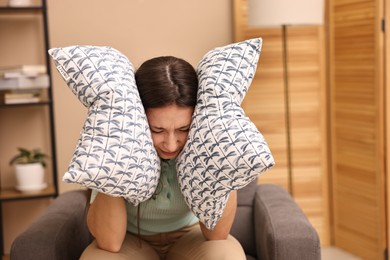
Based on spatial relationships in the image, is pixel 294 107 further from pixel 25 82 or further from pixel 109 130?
pixel 109 130

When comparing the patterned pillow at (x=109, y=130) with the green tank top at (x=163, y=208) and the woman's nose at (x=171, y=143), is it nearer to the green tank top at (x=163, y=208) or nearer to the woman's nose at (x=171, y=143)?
the woman's nose at (x=171, y=143)

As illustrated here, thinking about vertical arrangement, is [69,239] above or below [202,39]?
below

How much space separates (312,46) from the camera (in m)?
3.92

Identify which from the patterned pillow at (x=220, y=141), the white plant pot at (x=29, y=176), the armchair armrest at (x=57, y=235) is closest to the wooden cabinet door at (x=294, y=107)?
the white plant pot at (x=29, y=176)

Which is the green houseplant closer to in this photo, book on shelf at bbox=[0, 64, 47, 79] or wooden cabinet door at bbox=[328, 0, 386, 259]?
book on shelf at bbox=[0, 64, 47, 79]

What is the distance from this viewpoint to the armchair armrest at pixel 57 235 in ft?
6.97

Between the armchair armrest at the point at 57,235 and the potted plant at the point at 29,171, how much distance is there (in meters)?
1.06

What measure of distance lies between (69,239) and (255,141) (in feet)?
2.66

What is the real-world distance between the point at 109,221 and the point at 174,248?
0.25 metres

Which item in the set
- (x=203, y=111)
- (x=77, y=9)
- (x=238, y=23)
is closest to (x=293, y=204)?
(x=203, y=111)

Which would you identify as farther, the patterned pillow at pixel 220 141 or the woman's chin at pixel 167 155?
the woman's chin at pixel 167 155

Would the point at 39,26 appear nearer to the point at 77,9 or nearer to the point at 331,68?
the point at 77,9

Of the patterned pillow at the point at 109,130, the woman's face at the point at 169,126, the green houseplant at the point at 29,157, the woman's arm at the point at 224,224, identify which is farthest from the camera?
the green houseplant at the point at 29,157

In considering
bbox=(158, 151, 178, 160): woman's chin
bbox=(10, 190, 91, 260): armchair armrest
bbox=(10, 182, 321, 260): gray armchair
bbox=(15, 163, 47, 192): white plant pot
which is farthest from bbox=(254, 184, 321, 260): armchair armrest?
bbox=(15, 163, 47, 192): white plant pot
